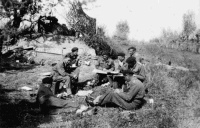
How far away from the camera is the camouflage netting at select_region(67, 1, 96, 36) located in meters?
15.7

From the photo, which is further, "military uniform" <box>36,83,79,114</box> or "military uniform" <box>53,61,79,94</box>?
"military uniform" <box>53,61,79,94</box>

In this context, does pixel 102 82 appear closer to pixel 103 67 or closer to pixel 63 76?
pixel 103 67

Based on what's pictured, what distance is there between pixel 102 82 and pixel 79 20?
24.6ft

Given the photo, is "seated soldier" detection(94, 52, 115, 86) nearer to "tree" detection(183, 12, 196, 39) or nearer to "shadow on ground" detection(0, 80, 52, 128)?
"shadow on ground" detection(0, 80, 52, 128)

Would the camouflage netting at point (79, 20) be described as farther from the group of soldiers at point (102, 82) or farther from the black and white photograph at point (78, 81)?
the group of soldiers at point (102, 82)

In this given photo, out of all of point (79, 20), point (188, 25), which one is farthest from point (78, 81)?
point (188, 25)

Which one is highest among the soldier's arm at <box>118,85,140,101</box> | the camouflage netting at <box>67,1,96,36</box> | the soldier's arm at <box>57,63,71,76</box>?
the camouflage netting at <box>67,1,96,36</box>

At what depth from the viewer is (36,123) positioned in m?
5.35

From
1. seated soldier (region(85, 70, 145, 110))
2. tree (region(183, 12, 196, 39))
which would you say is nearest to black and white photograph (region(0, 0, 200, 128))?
seated soldier (region(85, 70, 145, 110))

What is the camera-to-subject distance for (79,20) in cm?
1580

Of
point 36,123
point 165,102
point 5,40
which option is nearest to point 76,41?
point 5,40

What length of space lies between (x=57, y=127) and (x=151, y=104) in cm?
328

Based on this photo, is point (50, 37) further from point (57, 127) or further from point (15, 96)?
point (57, 127)

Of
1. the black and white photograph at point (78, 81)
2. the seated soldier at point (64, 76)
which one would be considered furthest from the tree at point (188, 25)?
the seated soldier at point (64, 76)
